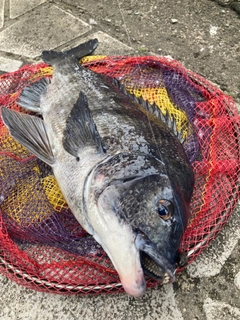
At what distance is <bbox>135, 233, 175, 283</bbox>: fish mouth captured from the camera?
82.4 inches

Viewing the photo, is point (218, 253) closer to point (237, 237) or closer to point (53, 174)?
point (237, 237)

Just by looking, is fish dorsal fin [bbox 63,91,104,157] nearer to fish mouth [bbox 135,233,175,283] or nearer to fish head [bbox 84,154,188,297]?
fish head [bbox 84,154,188,297]

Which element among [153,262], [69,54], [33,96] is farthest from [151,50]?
[153,262]

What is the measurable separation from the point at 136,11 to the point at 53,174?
11.4 feet

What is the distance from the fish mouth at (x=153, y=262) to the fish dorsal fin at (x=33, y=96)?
2.05 metres

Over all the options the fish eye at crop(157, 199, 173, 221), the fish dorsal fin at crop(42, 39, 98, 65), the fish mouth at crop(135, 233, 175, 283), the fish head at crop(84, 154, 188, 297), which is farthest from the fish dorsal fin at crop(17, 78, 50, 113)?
the fish mouth at crop(135, 233, 175, 283)

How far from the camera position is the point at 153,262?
2.19m

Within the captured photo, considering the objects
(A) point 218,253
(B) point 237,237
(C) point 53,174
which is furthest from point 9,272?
(B) point 237,237

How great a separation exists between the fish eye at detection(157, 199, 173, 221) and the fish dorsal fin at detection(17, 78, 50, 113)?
193 cm

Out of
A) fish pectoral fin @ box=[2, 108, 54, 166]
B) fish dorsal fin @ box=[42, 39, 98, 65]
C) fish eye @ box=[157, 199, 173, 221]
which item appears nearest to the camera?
fish eye @ box=[157, 199, 173, 221]

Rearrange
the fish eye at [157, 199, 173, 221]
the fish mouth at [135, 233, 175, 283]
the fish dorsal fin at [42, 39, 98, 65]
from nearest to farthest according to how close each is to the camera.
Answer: the fish mouth at [135, 233, 175, 283]
the fish eye at [157, 199, 173, 221]
the fish dorsal fin at [42, 39, 98, 65]

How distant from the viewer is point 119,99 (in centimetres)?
329

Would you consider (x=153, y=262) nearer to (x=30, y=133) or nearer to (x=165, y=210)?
(x=165, y=210)

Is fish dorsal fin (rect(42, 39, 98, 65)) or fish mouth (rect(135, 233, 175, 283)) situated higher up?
fish dorsal fin (rect(42, 39, 98, 65))
